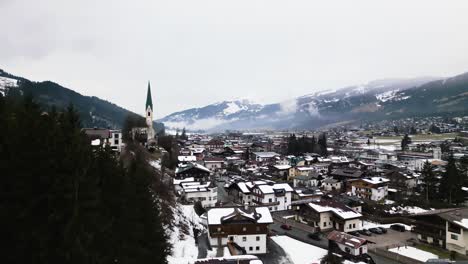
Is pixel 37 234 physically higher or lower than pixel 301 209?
higher

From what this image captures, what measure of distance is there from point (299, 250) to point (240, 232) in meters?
5.54

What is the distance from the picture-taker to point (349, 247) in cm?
2520

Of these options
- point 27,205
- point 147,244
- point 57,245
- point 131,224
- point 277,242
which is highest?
point 27,205

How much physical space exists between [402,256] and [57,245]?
25.6 meters

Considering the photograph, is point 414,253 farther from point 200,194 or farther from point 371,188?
point 200,194

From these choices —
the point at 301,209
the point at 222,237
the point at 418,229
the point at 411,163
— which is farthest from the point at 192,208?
the point at 411,163

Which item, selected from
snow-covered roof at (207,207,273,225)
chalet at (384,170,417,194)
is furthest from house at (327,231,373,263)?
chalet at (384,170,417,194)

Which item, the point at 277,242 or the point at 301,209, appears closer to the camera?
the point at 277,242

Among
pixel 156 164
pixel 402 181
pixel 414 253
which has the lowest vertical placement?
pixel 414 253

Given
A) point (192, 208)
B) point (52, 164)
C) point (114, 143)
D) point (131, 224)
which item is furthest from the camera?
point (114, 143)

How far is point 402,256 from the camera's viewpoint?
24.6 meters

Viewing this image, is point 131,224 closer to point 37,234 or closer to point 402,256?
point 37,234

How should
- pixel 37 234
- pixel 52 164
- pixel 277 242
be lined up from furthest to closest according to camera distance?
pixel 277 242
pixel 52 164
pixel 37 234

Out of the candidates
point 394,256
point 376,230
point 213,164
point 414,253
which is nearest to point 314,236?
point 376,230
